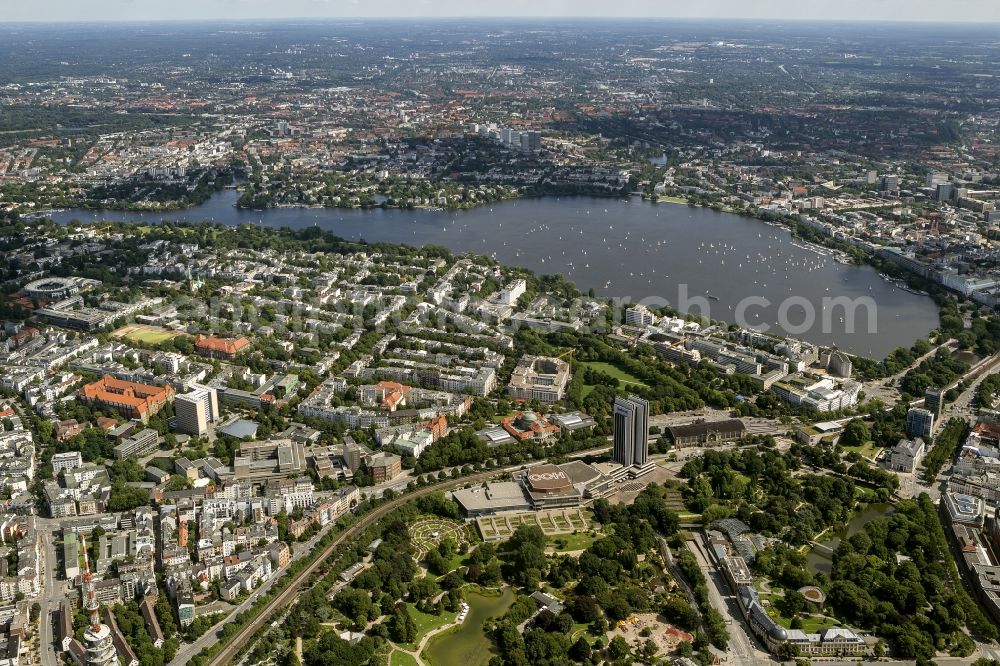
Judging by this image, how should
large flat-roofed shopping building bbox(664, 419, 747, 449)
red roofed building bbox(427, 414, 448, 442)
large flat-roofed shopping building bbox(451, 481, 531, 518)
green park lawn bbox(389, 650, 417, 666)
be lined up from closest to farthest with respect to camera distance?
green park lawn bbox(389, 650, 417, 666) < large flat-roofed shopping building bbox(451, 481, 531, 518) < large flat-roofed shopping building bbox(664, 419, 747, 449) < red roofed building bbox(427, 414, 448, 442)

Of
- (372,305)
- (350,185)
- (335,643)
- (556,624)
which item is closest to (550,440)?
(556,624)

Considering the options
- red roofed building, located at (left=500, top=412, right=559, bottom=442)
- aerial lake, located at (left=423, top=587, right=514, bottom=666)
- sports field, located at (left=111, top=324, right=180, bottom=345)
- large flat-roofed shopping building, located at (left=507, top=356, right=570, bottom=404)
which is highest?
sports field, located at (left=111, top=324, right=180, bottom=345)

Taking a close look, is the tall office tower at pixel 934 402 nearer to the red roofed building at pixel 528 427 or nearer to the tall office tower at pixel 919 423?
the tall office tower at pixel 919 423

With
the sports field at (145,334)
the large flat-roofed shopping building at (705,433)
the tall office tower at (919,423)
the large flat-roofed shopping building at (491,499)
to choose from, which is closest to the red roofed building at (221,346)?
the sports field at (145,334)

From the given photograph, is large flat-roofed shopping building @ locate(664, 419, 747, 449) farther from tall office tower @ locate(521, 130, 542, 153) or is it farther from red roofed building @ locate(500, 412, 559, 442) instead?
tall office tower @ locate(521, 130, 542, 153)

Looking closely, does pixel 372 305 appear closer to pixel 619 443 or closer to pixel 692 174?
pixel 619 443

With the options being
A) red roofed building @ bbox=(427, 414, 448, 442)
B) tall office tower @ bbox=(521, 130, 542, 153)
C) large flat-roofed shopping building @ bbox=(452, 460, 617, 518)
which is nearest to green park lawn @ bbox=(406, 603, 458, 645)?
large flat-roofed shopping building @ bbox=(452, 460, 617, 518)
